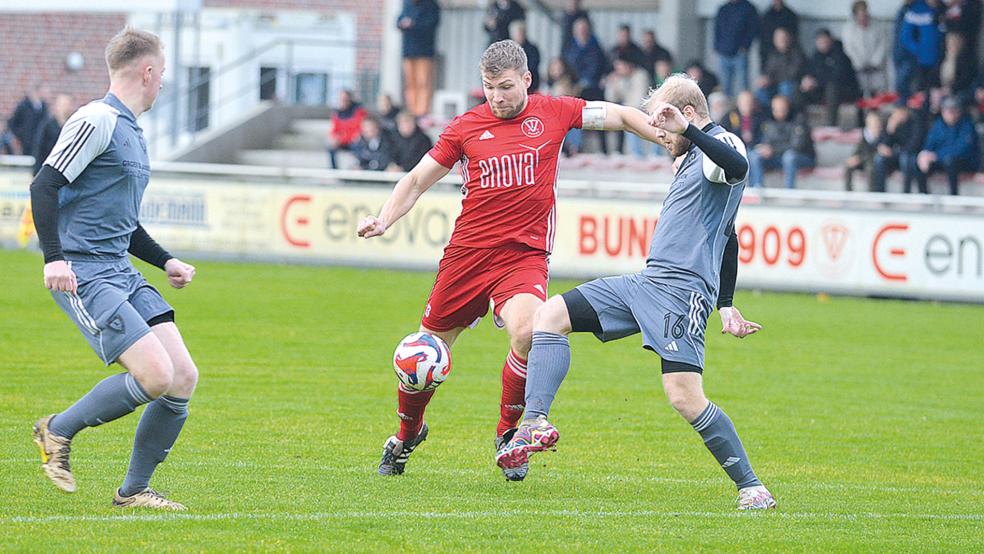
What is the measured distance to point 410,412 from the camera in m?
7.99

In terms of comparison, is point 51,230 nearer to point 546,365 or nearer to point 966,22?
point 546,365

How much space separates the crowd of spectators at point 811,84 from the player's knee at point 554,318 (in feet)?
46.2

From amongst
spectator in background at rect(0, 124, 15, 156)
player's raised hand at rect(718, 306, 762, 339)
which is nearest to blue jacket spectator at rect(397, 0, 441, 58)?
spectator in background at rect(0, 124, 15, 156)

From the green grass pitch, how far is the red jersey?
1253mm

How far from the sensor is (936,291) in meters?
18.8

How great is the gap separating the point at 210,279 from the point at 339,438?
11200 millimetres

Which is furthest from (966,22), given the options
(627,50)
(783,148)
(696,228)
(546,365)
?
(546,365)

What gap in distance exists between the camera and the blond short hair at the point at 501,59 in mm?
7633

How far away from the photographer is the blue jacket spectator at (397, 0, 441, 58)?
27469 millimetres

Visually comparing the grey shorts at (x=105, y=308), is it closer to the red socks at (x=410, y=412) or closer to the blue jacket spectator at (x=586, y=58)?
the red socks at (x=410, y=412)

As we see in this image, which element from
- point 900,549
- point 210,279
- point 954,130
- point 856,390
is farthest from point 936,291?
point 900,549

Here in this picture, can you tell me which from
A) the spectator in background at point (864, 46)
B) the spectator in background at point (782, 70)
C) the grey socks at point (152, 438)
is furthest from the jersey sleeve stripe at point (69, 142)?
the spectator in background at point (864, 46)

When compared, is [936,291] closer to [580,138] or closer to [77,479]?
[580,138]

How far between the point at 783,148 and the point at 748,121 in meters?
0.69
